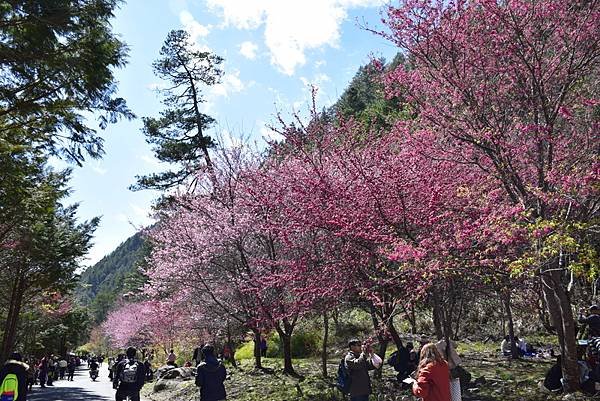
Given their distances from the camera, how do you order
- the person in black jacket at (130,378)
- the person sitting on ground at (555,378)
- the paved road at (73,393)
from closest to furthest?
1. the person sitting on ground at (555,378)
2. the person in black jacket at (130,378)
3. the paved road at (73,393)

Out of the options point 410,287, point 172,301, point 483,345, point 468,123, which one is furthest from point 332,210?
point 483,345

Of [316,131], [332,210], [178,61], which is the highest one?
[178,61]

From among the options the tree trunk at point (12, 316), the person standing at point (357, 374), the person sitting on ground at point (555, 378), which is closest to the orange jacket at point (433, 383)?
the person standing at point (357, 374)

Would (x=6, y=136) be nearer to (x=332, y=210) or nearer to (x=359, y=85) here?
(x=332, y=210)

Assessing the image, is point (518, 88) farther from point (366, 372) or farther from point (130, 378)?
point (130, 378)

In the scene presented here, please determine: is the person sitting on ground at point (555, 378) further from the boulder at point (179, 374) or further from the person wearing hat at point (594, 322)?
the boulder at point (179, 374)

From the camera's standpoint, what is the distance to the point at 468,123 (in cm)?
799

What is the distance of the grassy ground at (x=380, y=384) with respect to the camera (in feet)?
31.8

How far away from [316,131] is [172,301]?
9.44 metres

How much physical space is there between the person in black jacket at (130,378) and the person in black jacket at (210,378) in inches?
68.4

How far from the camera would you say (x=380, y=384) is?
36.3ft

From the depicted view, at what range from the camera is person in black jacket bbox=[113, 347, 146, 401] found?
875 centimetres

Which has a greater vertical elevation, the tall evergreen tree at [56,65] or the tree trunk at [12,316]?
the tall evergreen tree at [56,65]

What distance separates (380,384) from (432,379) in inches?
262
